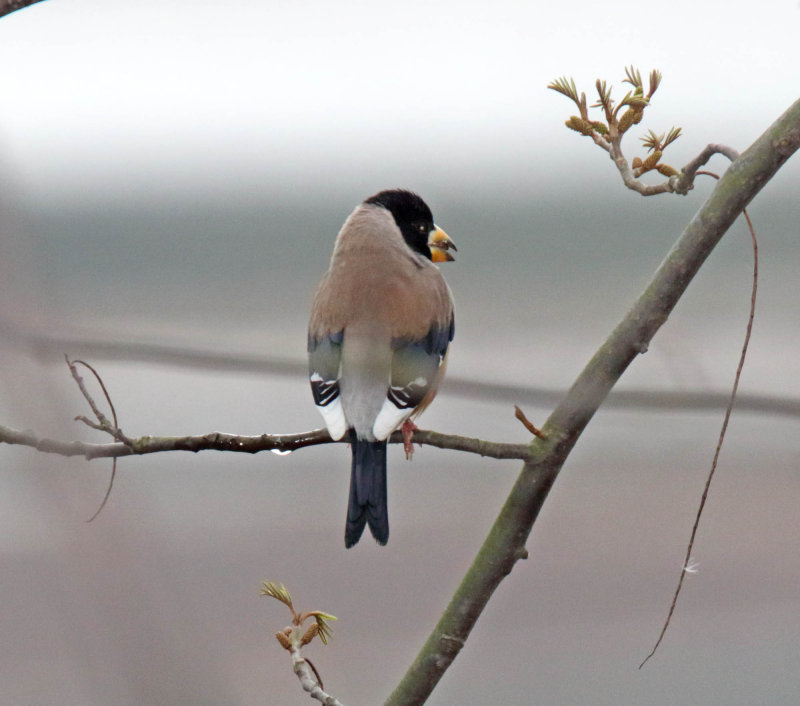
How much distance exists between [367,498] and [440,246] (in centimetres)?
150

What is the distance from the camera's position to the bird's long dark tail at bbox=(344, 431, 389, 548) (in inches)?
105

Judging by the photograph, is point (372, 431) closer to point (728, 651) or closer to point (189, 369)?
point (189, 369)

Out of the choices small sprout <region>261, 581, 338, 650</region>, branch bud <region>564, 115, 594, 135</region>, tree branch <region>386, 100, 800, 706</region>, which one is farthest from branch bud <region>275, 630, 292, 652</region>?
branch bud <region>564, 115, 594, 135</region>

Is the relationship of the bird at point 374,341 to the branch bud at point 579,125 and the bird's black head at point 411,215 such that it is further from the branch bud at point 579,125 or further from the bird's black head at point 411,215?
the branch bud at point 579,125

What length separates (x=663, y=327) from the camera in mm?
2020

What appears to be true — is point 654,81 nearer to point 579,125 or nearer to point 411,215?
point 579,125

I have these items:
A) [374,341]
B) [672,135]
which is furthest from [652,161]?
[374,341]

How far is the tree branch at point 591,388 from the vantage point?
6.14ft

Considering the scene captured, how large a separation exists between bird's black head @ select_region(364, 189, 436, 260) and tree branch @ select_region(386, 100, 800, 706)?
1969mm

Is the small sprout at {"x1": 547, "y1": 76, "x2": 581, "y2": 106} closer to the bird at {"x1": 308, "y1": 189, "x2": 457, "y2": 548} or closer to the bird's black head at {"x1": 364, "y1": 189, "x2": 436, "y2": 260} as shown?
the bird at {"x1": 308, "y1": 189, "x2": 457, "y2": 548}

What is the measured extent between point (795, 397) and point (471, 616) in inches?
30.9

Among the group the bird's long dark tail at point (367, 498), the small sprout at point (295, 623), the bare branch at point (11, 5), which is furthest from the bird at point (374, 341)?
the bare branch at point (11, 5)

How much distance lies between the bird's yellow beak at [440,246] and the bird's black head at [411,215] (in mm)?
16

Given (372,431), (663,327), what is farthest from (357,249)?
(663,327)
